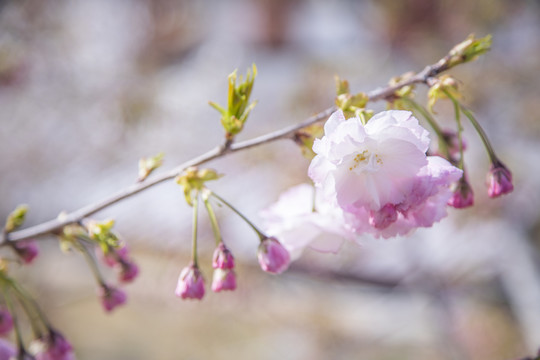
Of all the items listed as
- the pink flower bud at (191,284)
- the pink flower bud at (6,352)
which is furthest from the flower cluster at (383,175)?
the pink flower bud at (6,352)

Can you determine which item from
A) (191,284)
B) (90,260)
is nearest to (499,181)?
(191,284)

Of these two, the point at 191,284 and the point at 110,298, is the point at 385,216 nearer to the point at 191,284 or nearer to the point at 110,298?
the point at 191,284

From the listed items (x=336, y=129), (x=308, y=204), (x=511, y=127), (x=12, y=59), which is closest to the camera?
(x=336, y=129)

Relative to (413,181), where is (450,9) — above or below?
below

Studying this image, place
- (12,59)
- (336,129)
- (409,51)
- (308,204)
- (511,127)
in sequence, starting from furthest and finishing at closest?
1. (409,51)
2. (511,127)
3. (12,59)
4. (308,204)
5. (336,129)

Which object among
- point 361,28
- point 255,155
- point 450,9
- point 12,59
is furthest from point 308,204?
point 361,28

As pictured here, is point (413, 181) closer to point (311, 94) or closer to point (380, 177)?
point (380, 177)

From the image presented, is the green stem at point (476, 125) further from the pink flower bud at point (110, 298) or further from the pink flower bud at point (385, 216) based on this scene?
the pink flower bud at point (110, 298)
